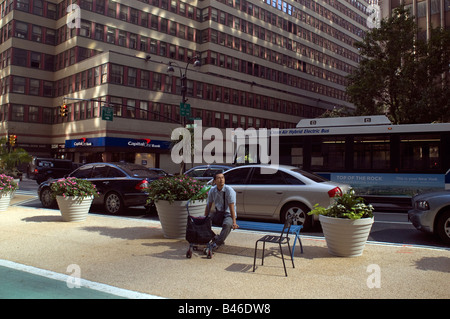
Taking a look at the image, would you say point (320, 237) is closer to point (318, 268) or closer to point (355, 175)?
point (318, 268)

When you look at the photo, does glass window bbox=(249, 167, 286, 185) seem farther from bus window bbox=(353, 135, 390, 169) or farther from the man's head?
bus window bbox=(353, 135, 390, 169)

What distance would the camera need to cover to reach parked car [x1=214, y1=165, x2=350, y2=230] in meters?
8.88

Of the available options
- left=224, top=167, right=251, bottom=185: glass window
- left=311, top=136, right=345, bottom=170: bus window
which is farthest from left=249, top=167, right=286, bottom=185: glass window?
left=311, top=136, right=345, bottom=170: bus window

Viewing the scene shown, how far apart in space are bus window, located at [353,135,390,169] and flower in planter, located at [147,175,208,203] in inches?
315

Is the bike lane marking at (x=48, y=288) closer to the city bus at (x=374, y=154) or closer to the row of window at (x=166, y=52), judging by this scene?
the city bus at (x=374, y=154)

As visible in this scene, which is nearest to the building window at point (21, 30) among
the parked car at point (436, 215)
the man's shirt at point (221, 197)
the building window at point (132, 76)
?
the building window at point (132, 76)

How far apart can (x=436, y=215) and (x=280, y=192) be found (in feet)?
11.2

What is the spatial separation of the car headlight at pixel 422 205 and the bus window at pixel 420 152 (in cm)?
574

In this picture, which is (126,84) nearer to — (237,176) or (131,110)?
(131,110)

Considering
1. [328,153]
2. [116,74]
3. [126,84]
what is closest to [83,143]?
[126,84]

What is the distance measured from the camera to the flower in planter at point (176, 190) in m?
8.01

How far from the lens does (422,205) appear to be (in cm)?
789

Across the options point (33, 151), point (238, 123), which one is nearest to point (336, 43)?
point (238, 123)
